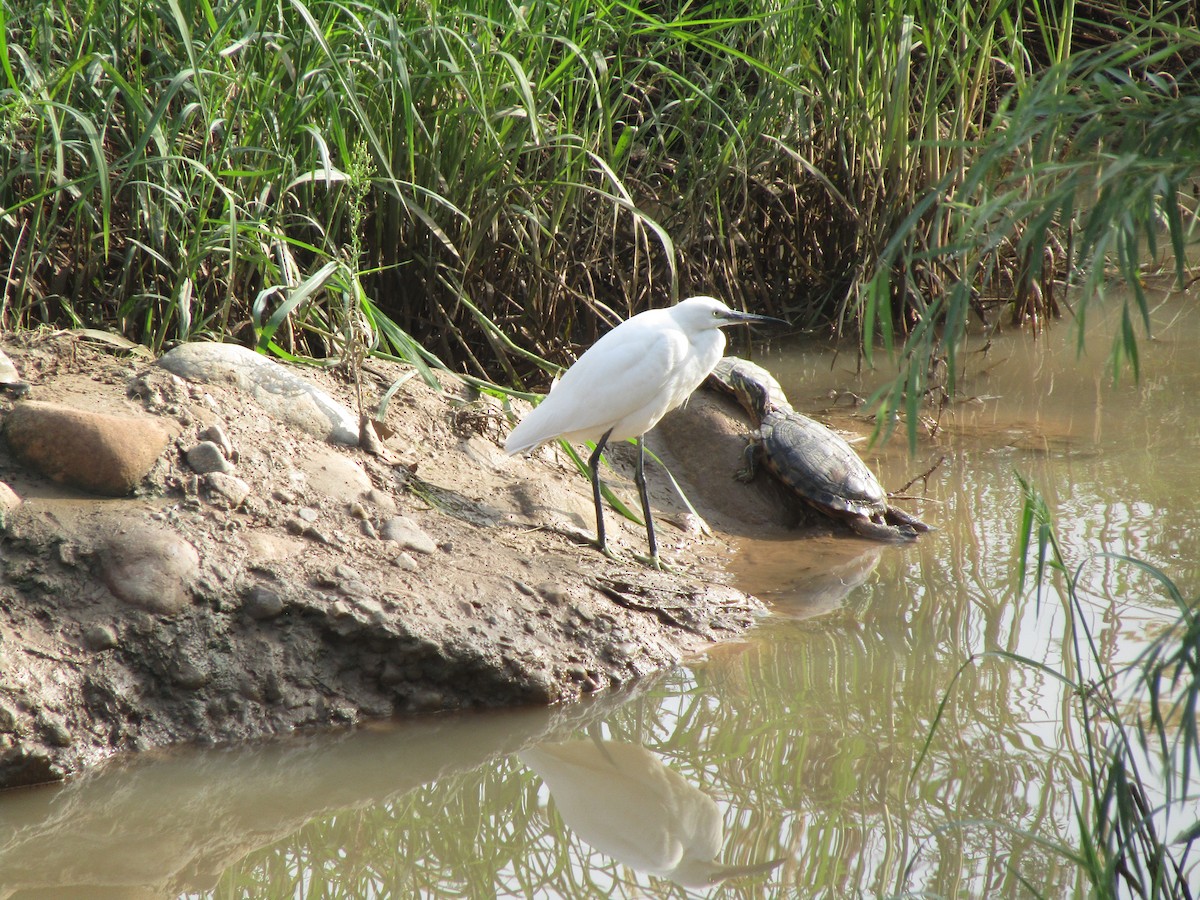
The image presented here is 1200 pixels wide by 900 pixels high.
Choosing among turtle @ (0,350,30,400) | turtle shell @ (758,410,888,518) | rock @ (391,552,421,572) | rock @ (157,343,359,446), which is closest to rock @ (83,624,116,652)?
rock @ (391,552,421,572)

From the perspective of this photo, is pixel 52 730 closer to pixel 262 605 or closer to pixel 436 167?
pixel 262 605

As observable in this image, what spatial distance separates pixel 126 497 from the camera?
3107mm

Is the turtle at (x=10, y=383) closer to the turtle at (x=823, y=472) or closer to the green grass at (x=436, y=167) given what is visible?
the green grass at (x=436, y=167)

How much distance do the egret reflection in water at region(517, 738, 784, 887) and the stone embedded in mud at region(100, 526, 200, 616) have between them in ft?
3.21

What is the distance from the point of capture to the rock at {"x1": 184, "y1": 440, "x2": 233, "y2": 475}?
10.6 feet

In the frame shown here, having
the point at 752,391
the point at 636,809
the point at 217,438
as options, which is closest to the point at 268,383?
the point at 217,438

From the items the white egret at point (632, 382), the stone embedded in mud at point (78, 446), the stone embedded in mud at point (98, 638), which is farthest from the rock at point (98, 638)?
the white egret at point (632, 382)

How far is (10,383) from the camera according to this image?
3277 millimetres

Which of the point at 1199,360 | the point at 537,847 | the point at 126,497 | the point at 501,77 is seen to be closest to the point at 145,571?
the point at 126,497

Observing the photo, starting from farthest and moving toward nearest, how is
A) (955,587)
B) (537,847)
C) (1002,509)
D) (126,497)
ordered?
(1002,509)
(955,587)
(126,497)
(537,847)

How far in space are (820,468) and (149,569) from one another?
2.48 m

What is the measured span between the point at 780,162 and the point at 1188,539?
9.49ft

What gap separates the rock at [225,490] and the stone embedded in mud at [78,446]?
0.61 ft

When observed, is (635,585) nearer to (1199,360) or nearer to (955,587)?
(955,587)
